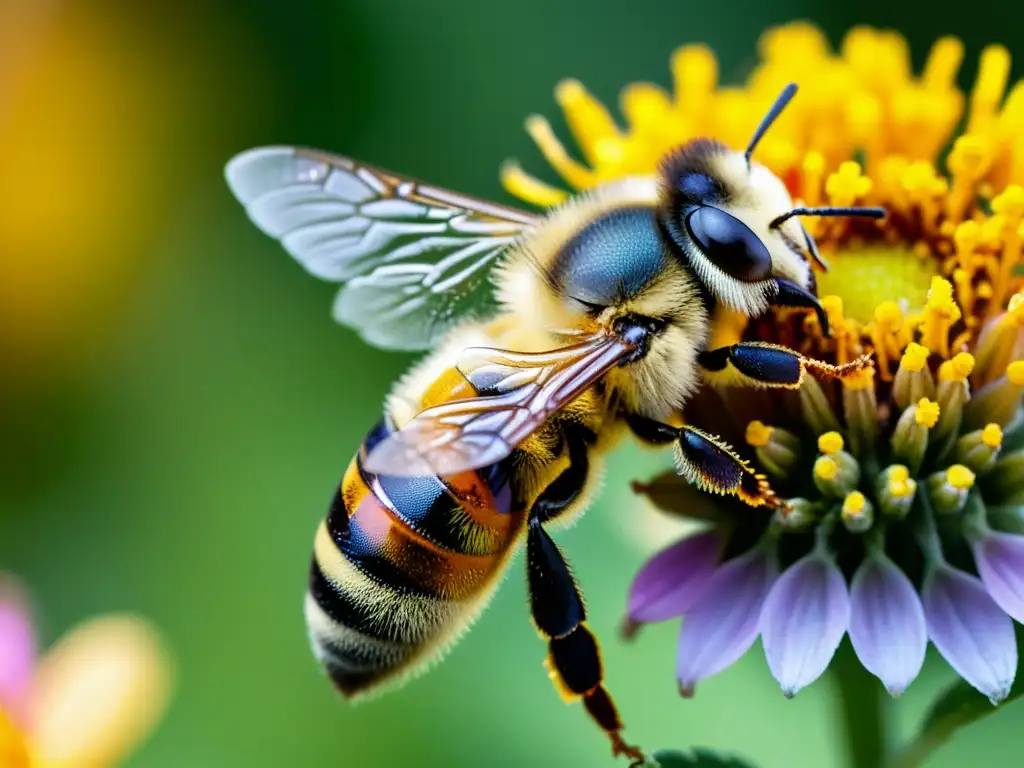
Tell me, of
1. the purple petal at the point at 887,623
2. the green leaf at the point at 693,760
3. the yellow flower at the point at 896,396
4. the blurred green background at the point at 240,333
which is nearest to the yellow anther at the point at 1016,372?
the yellow flower at the point at 896,396

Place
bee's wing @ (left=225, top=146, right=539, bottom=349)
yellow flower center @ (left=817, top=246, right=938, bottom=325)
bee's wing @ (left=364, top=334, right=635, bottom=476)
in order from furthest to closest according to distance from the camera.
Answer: bee's wing @ (left=225, top=146, right=539, bottom=349)
yellow flower center @ (left=817, top=246, right=938, bottom=325)
bee's wing @ (left=364, top=334, right=635, bottom=476)

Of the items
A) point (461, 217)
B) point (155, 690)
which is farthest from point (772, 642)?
point (155, 690)

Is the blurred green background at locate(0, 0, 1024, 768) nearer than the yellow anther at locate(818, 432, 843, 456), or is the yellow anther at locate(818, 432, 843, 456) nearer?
the yellow anther at locate(818, 432, 843, 456)

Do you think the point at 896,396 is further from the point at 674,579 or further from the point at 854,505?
the point at 674,579

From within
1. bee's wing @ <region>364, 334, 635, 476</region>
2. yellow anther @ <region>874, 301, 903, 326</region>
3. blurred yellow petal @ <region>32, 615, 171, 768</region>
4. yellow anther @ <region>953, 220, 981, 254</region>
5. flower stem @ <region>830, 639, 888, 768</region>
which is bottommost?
flower stem @ <region>830, 639, 888, 768</region>

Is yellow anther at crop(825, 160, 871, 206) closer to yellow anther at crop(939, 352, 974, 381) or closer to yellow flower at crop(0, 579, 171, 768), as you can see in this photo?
yellow anther at crop(939, 352, 974, 381)

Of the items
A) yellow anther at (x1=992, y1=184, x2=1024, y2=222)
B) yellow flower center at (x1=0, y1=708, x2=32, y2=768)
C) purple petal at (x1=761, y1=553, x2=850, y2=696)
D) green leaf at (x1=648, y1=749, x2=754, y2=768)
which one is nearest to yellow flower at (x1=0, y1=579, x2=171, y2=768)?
yellow flower center at (x1=0, y1=708, x2=32, y2=768)

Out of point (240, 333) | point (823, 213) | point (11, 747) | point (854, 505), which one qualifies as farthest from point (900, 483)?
point (240, 333)

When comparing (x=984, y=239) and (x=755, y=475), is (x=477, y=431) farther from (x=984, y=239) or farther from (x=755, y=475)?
(x=984, y=239)
